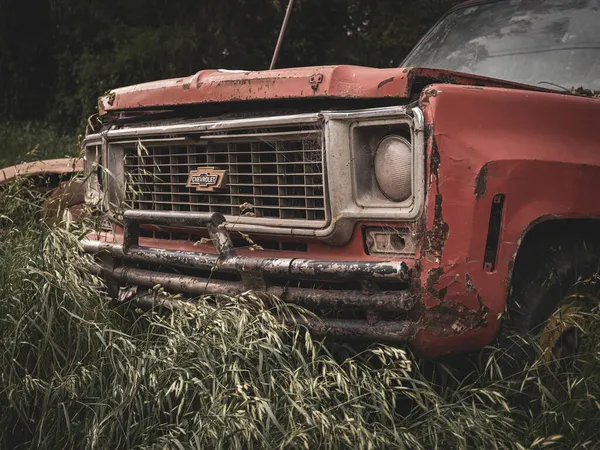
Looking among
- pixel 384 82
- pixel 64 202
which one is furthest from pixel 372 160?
pixel 64 202

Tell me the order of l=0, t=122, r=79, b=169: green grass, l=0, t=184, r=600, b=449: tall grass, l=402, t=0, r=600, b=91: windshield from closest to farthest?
l=0, t=184, r=600, b=449: tall grass, l=402, t=0, r=600, b=91: windshield, l=0, t=122, r=79, b=169: green grass

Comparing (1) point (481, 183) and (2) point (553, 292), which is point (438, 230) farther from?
(2) point (553, 292)

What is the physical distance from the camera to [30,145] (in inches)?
341

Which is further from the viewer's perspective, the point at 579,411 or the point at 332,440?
the point at 579,411

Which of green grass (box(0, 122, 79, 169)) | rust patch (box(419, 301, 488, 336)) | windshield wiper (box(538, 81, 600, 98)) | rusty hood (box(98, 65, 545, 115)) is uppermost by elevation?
rusty hood (box(98, 65, 545, 115))

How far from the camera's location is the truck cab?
8.70 ft

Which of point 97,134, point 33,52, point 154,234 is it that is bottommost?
point 33,52

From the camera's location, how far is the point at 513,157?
8.91 ft

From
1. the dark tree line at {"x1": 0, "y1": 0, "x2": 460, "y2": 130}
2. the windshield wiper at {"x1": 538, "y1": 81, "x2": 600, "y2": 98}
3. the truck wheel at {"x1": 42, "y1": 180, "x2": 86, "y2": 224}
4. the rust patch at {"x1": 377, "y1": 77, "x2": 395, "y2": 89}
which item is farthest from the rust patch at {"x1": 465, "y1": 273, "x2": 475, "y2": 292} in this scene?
the dark tree line at {"x1": 0, "y1": 0, "x2": 460, "y2": 130}

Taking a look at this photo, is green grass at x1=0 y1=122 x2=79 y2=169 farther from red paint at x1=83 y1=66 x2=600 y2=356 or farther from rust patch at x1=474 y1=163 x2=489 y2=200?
rust patch at x1=474 y1=163 x2=489 y2=200

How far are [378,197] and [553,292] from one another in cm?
73

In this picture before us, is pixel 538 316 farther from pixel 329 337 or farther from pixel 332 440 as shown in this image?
pixel 332 440

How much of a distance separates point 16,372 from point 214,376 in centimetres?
75

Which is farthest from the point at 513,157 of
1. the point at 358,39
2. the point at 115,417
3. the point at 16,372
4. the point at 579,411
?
the point at 358,39
